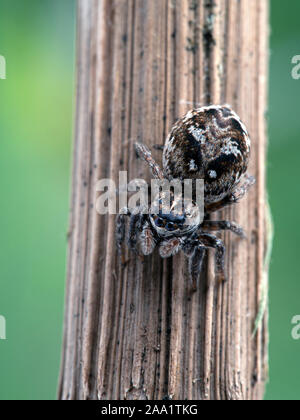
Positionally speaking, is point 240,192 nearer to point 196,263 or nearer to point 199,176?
point 199,176

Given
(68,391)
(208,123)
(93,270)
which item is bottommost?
(68,391)

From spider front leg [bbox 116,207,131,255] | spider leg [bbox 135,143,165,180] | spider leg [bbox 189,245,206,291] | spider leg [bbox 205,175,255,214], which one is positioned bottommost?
spider leg [bbox 189,245,206,291]

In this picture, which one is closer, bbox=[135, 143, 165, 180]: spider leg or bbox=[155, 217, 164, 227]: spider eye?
bbox=[135, 143, 165, 180]: spider leg

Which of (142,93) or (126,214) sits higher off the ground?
(142,93)

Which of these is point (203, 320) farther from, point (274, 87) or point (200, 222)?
point (274, 87)

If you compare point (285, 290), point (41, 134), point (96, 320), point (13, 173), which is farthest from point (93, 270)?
point (285, 290)

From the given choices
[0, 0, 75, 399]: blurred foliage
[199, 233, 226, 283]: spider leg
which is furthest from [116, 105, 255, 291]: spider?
[0, 0, 75, 399]: blurred foliage

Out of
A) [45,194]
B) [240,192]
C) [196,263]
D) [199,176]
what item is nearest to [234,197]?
[240,192]

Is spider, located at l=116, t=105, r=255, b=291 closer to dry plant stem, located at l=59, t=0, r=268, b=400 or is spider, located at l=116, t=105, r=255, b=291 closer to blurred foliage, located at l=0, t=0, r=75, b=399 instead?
dry plant stem, located at l=59, t=0, r=268, b=400

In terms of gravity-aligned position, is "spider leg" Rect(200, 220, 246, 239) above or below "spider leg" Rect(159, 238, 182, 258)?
above

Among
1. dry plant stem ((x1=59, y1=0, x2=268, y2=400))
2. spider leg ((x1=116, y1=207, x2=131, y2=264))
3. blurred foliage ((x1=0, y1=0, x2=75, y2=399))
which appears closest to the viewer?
dry plant stem ((x1=59, y1=0, x2=268, y2=400))
